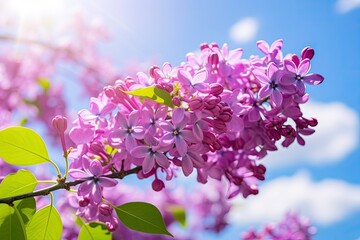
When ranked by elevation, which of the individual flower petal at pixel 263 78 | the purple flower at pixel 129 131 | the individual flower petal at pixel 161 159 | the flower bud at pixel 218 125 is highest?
the individual flower petal at pixel 263 78

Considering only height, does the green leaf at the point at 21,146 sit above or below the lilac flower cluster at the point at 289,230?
below

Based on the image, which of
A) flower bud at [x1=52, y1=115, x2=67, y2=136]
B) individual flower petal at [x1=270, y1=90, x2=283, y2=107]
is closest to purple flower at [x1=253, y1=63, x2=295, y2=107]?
individual flower petal at [x1=270, y1=90, x2=283, y2=107]

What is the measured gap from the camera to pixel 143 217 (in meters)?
1.44

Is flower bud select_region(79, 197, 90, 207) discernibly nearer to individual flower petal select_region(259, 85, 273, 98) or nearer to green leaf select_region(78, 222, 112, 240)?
green leaf select_region(78, 222, 112, 240)

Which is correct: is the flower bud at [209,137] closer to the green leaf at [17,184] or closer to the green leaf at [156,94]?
the green leaf at [156,94]

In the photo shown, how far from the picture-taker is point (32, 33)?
6230 millimetres

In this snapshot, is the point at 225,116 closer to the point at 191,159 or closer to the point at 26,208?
the point at 191,159

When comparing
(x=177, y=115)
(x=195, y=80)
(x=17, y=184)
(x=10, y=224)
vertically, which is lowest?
(x=10, y=224)

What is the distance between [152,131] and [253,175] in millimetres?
547

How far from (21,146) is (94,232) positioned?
1.17 ft

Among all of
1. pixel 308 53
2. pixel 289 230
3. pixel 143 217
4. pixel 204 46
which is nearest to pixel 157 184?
pixel 143 217

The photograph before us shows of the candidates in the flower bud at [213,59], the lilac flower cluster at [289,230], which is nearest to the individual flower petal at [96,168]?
the flower bud at [213,59]

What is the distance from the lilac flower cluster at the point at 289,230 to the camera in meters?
A: 3.01

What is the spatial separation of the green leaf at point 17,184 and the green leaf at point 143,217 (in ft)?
0.84
